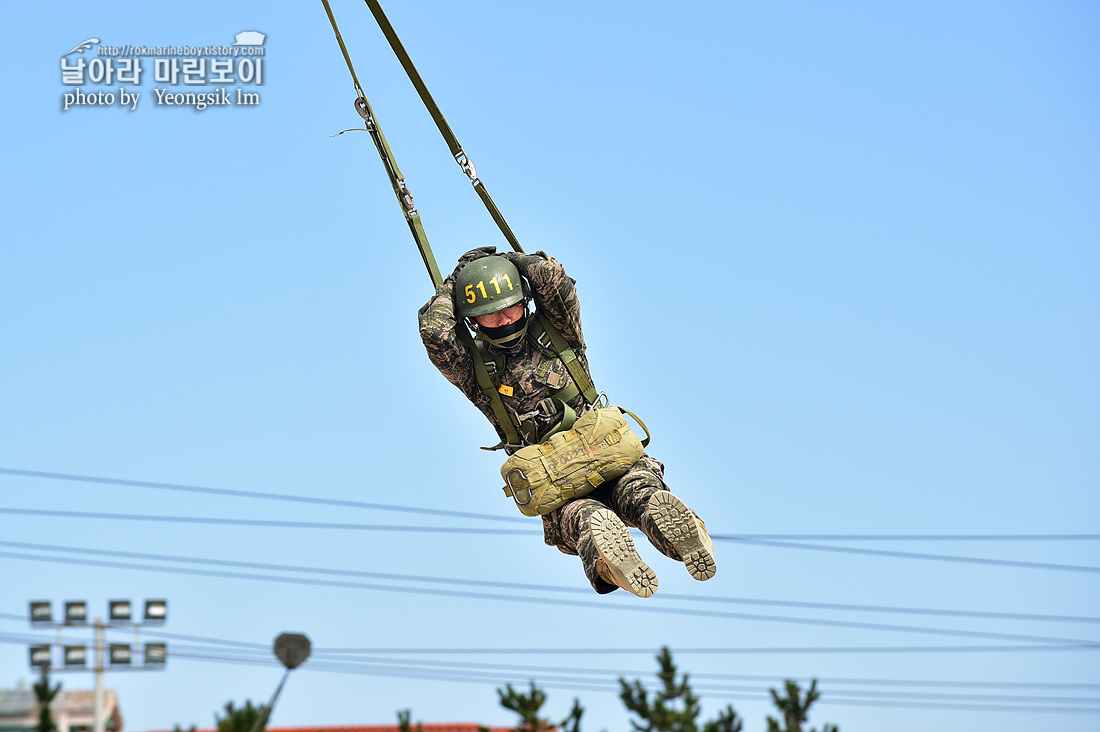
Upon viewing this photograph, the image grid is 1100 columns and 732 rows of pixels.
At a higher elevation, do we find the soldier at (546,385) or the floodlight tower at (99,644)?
the floodlight tower at (99,644)

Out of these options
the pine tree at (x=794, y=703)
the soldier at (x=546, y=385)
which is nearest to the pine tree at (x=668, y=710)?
the pine tree at (x=794, y=703)

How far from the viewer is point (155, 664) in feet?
111

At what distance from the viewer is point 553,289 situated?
13.6 m

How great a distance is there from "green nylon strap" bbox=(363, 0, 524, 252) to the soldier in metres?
A: 0.37

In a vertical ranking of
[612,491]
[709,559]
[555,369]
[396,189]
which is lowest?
[709,559]

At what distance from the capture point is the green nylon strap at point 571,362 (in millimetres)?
14016

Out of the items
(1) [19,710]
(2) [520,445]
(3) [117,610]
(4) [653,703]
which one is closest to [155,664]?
(3) [117,610]

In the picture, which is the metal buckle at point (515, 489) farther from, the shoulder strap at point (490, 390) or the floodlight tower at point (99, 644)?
the floodlight tower at point (99, 644)

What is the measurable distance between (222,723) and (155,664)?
13.8 meters

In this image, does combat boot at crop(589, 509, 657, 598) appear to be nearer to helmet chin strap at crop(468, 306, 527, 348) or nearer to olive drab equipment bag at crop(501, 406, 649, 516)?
olive drab equipment bag at crop(501, 406, 649, 516)

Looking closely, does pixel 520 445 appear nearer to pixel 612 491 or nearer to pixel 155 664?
pixel 612 491

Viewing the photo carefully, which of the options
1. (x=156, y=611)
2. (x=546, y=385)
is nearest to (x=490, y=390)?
(x=546, y=385)

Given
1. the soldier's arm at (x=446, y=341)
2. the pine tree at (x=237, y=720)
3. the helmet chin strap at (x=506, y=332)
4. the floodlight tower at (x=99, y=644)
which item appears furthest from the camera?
the floodlight tower at (x=99, y=644)

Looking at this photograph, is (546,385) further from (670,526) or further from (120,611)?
(120,611)
